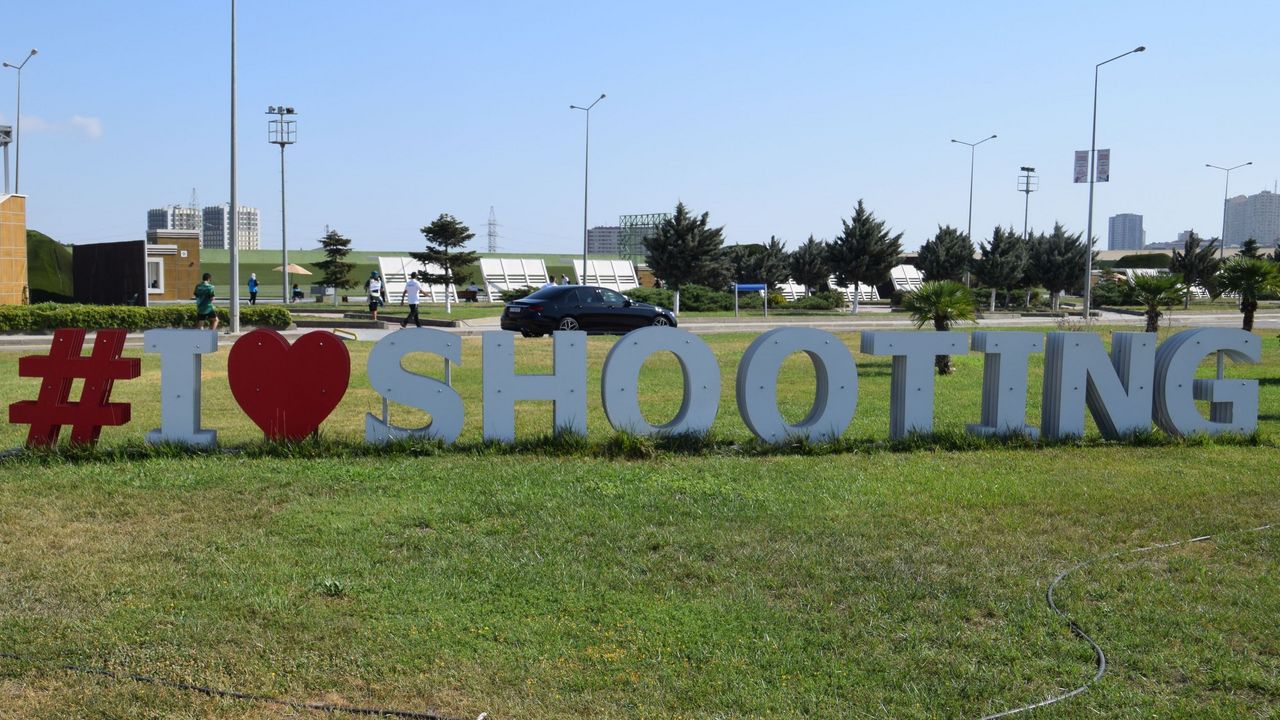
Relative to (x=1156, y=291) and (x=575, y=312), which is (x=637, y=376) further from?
(x=1156, y=291)

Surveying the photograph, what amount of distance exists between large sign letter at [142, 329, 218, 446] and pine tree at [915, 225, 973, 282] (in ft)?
158

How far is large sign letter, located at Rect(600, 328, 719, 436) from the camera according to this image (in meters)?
10.8

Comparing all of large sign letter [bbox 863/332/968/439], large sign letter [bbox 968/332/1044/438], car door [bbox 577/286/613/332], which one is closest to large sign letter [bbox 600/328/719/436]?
large sign letter [bbox 863/332/968/439]

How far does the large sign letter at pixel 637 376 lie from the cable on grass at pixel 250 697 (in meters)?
5.99

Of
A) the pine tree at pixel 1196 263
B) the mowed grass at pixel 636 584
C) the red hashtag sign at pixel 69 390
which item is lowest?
the mowed grass at pixel 636 584

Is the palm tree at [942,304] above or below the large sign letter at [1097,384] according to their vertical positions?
above

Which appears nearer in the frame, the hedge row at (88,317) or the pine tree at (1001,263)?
the hedge row at (88,317)

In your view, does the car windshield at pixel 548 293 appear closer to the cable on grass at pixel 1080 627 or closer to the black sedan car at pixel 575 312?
the black sedan car at pixel 575 312

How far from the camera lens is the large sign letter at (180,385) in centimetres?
1035

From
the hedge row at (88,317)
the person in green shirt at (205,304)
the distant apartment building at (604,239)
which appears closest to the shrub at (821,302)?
the hedge row at (88,317)

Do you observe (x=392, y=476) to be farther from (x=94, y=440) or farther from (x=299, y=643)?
(x=299, y=643)

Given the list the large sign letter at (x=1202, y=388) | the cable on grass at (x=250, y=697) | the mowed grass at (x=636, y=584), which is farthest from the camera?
the large sign letter at (x=1202, y=388)

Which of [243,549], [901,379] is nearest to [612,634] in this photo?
[243,549]

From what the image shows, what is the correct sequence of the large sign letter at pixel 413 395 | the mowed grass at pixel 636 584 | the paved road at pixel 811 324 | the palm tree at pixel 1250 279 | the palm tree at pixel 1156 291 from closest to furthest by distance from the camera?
the mowed grass at pixel 636 584
the large sign letter at pixel 413 395
the palm tree at pixel 1156 291
the palm tree at pixel 1250 279
the paved road at pixel 811 324
